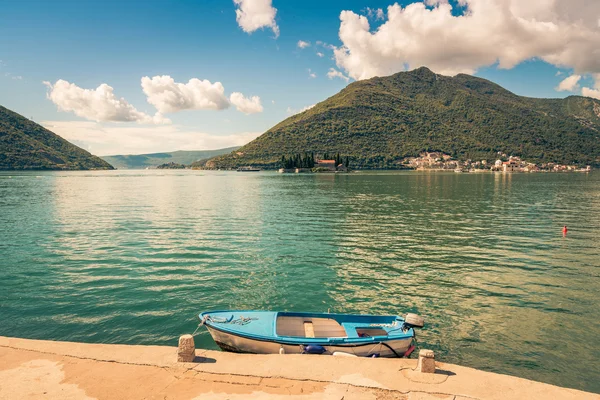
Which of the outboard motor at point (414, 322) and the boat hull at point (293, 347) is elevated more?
the outboard motor at point (414, 322)

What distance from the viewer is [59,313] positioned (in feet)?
65.9

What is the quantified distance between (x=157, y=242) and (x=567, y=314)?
35760 millimetres

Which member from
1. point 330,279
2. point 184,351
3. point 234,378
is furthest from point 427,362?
point 330,279

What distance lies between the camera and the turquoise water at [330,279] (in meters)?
17.6

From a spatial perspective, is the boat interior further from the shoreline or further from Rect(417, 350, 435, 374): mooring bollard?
Rect(417, 350, 435, 374): mooring bollard

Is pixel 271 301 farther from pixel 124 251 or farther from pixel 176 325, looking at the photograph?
pixel 124 251

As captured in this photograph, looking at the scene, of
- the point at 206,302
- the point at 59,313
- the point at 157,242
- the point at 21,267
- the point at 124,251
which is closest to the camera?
the point at 59,313

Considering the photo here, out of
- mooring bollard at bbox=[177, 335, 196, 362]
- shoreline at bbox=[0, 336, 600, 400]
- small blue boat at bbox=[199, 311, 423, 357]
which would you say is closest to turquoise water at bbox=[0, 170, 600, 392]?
small blue boat at bbox=[199, 311, 423, 357]

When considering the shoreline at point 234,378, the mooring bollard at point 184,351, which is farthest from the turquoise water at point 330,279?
the mooring bollard at point 184,351

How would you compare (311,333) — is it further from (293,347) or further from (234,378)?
(234,378)

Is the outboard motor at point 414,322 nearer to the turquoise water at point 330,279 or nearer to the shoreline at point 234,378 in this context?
the shoreline at point 234,378

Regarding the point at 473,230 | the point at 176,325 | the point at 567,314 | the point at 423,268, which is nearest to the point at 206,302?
the point at 176,325

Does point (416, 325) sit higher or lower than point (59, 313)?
higher

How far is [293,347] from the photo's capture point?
14.9 m
